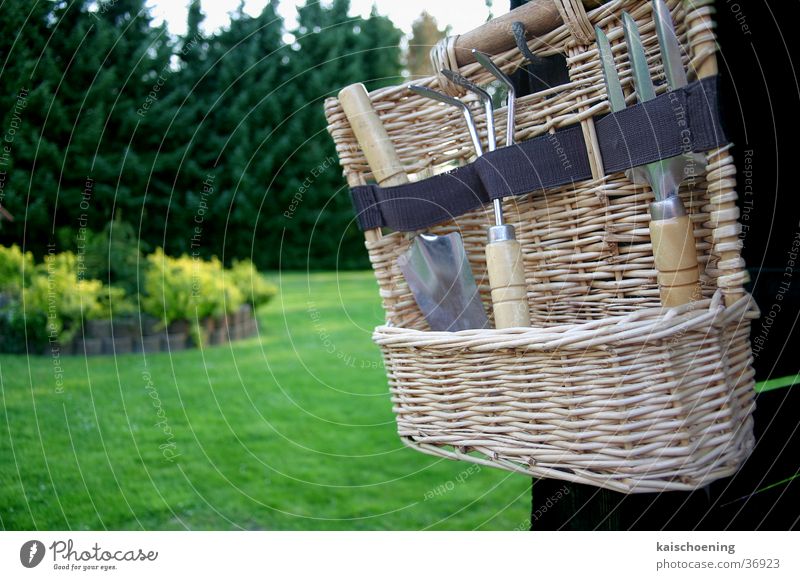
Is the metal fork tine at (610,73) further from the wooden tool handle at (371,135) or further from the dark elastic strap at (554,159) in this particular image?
the wooden tool handle at (371,135)

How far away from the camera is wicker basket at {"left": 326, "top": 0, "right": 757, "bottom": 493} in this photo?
44 cm

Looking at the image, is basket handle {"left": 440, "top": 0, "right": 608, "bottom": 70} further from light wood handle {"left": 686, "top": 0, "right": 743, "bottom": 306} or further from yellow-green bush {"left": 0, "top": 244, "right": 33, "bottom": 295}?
yellow-green bush {"left": 0, "top": 244, "right": 33, "bottom": 295}

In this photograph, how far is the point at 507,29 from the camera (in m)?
0.54

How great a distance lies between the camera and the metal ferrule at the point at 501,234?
521mm

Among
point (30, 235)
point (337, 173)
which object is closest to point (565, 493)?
point (30, 235)

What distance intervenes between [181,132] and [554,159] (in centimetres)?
212

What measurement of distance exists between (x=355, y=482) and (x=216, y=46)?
5.47 ft

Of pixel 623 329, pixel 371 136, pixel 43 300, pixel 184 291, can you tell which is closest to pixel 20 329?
pixel 43 300

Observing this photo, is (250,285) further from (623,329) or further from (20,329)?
(623,329)

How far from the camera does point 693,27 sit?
1.46 feet

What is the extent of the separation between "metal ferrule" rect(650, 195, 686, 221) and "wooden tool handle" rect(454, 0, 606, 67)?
0.15 m
